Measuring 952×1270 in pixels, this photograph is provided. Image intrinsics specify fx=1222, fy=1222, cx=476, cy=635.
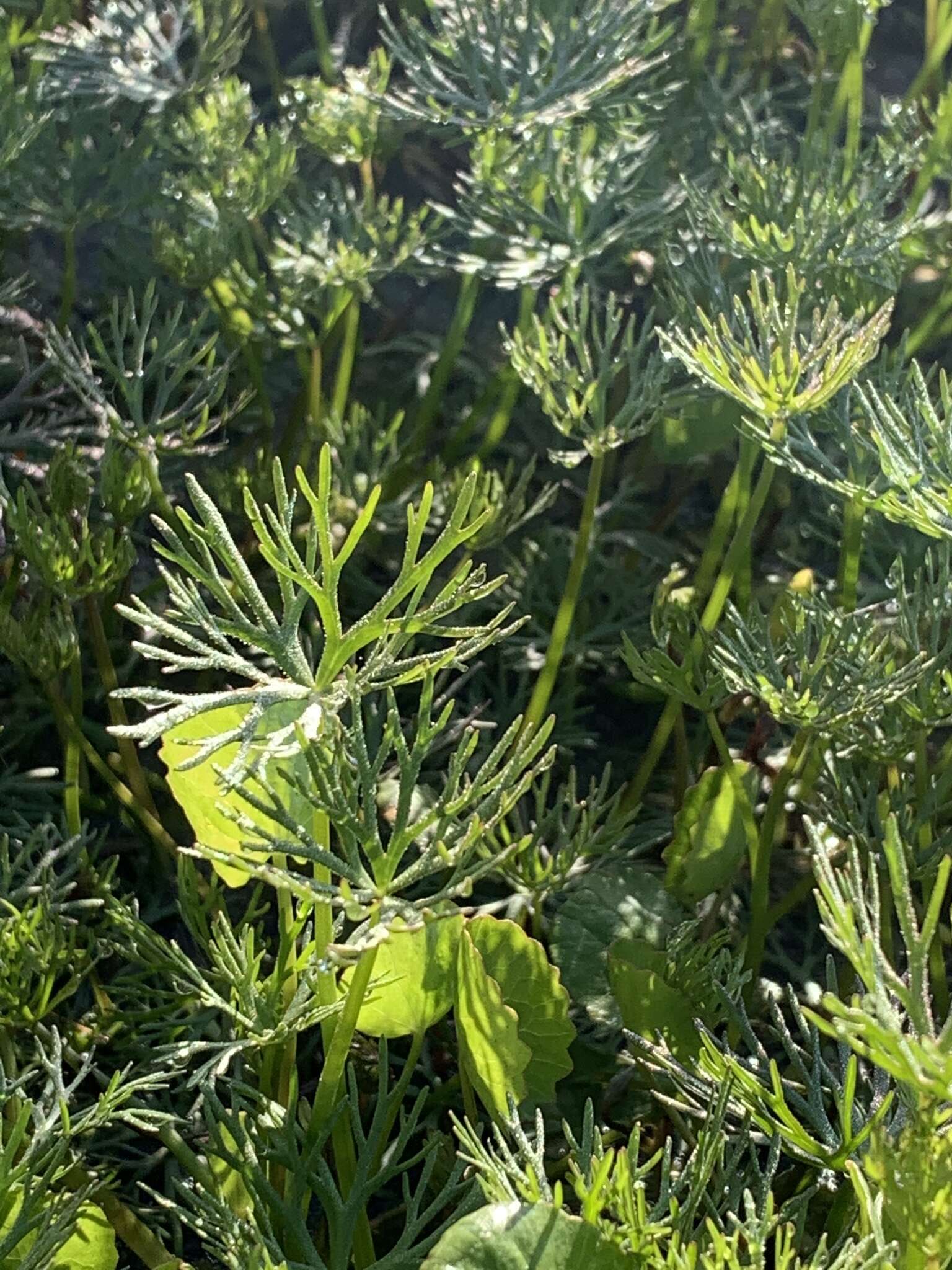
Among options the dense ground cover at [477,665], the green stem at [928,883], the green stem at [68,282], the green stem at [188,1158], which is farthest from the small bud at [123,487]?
the green stem at [928,883]

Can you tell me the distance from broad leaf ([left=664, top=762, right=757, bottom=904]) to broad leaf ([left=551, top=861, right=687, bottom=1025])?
0.02 m

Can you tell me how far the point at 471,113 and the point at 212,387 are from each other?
0.26 meters

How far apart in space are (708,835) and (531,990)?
0.16m

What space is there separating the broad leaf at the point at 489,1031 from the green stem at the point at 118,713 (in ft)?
0.87

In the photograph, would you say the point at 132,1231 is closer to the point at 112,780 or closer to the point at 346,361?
the point at 112,780

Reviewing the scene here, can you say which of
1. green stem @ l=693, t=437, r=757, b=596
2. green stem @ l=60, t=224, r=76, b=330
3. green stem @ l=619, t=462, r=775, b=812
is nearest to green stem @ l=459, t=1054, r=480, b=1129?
green stem @ l=619, t=462, r=775, b=812

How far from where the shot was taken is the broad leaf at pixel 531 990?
1.88 feet

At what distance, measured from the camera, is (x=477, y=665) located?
2.05 ft

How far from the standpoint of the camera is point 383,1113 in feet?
1.82

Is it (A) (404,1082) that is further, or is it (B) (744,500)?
(B) (744,500)

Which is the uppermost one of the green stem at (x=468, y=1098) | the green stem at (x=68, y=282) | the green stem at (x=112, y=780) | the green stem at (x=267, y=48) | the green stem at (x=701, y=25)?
the green stem at (x=701, y=25)

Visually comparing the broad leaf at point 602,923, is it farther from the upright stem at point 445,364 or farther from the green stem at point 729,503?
the upright stem at point 445,364

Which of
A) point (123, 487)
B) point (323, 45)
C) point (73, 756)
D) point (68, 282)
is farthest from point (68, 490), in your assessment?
point (323, 45)

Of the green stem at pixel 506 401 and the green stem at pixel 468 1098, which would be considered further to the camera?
the green stem at pixel 506 401
